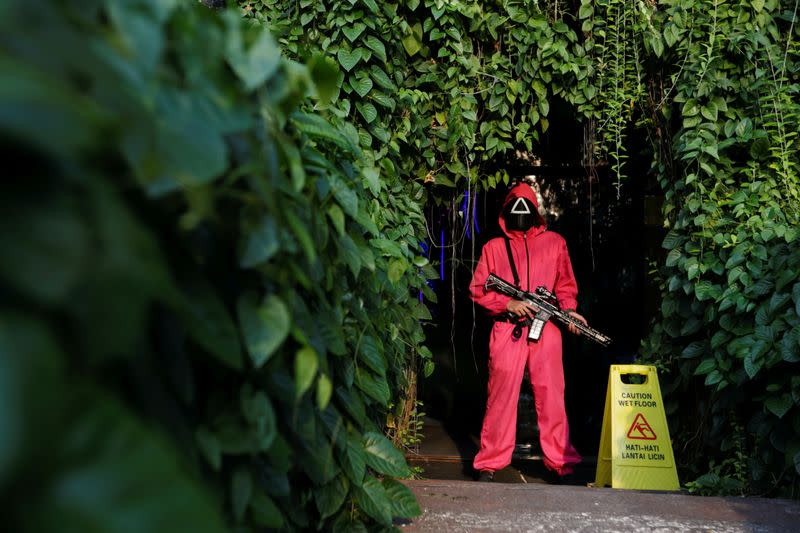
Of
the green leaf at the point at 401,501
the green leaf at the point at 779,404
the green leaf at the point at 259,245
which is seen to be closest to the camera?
the green leaf at the point at 259,245

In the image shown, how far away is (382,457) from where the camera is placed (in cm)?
200

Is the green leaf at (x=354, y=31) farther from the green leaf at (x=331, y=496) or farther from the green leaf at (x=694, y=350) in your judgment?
the green leaf at (x=331, y=496)

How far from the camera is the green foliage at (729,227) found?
3.32m

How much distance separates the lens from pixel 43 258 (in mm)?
509

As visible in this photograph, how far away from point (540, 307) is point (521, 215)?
66 centimetres

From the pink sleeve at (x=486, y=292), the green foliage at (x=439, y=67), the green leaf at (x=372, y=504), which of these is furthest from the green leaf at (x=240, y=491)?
the pink sleeve at (x=486, y=292)

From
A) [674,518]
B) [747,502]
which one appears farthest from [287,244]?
[747,502]

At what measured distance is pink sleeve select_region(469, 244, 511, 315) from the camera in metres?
4.96

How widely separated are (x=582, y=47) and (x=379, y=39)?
4.11 feet

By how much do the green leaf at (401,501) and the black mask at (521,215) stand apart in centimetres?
319

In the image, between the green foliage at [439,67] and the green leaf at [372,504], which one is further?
the green foliage at [439,67]

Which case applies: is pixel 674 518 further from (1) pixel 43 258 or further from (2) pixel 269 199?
(1) pixel 43 258

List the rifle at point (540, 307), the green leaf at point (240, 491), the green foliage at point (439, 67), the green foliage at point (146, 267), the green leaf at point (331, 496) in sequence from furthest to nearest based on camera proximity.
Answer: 1. the rifle at point (540, 307)
2. the green foliage at point (439, 67)
3. the green leaf at point (331, 496)
4. the green leaf at point (240, 491)
5. the green foliage at point (146, 267)

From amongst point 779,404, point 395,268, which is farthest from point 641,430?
point 395,268
